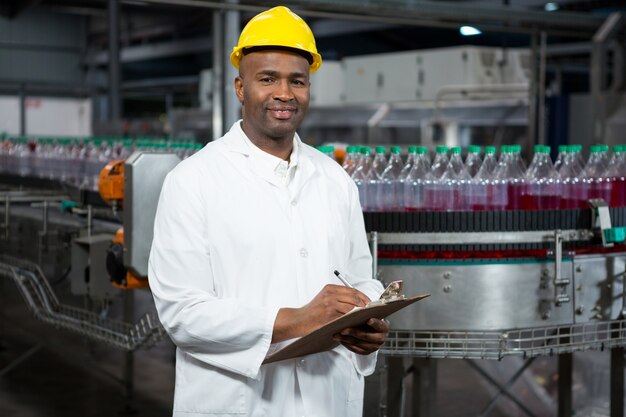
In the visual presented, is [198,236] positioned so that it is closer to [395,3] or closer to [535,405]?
[395,3]

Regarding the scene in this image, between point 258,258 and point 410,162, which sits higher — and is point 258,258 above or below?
below

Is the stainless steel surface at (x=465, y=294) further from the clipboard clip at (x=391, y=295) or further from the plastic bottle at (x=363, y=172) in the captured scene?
the clipboard clip at (x=391, y=295)

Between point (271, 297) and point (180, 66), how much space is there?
16.4 metres

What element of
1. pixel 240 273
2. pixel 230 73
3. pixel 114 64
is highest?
pixel 114 64

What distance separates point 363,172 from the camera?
9.52 ft

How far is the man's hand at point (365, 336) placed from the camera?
1.64m

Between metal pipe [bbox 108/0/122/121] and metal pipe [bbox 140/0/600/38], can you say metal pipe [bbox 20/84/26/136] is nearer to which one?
metal pipe [bbox 108/0/122/121]

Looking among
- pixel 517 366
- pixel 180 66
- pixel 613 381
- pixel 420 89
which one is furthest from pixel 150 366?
pixel 180 66

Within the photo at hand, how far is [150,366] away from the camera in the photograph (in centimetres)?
522

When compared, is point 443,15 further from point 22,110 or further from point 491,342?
point 22,110

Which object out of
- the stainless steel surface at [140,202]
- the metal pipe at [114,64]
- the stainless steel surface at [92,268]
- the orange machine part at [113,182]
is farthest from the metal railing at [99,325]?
the metal pipe at [114,64]

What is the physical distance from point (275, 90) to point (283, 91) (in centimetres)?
2

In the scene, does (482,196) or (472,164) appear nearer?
(482,196)

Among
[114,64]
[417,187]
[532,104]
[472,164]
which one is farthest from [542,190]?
[114,64]
